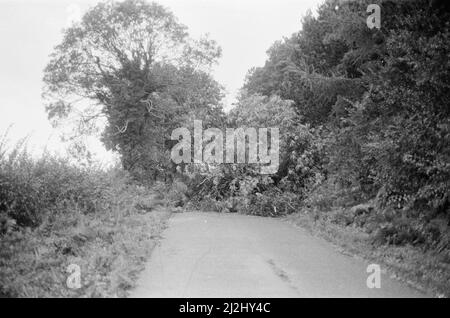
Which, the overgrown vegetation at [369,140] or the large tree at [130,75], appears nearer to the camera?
the overgrown vegetation at [369,140]

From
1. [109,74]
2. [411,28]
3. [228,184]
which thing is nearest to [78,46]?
[109,74]

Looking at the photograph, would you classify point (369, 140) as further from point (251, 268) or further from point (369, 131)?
point (251, 268)

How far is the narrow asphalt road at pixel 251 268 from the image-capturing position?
6867 mm

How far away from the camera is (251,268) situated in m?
8.09

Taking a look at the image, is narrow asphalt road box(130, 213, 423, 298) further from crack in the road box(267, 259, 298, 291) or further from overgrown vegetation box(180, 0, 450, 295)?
overgrown vegetation box(180, 0, 450, 295)

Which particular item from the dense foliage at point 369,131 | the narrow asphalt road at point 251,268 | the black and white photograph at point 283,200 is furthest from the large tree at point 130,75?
the narrow asphalt road at point 251,268

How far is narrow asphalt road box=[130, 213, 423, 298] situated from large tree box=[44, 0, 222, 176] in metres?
16.1

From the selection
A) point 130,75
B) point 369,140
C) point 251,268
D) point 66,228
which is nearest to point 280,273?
point 251,268

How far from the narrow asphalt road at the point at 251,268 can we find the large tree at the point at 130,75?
16.1 meters

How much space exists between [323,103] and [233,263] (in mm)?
11669

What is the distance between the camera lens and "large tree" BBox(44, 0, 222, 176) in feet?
88.4

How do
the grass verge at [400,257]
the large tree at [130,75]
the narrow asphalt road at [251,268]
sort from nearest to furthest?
the narrow asphalt road at [251,268] → the grass verge at [400,257] → the large tree at [130,75]

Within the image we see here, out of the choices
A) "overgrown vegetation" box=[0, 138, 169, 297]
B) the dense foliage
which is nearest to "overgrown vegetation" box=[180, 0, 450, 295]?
the dense foliage

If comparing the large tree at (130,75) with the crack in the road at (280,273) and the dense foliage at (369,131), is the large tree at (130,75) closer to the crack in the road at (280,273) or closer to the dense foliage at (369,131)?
the dense foliage at (369,131)
